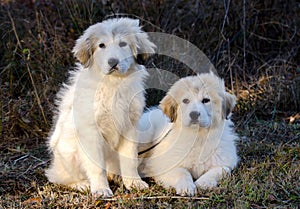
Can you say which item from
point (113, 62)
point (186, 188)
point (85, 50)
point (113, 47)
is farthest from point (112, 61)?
point (186, 188)

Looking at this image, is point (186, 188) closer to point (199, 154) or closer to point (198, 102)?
point (199, 154)

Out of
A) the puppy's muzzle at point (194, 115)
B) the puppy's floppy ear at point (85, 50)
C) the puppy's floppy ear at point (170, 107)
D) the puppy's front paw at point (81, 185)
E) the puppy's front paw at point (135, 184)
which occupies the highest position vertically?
the puppy's floppy ear at point (85, 50)

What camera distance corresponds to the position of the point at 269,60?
8133mm

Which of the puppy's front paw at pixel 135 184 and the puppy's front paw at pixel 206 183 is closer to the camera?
the puppy's front paw at pixel 206 183

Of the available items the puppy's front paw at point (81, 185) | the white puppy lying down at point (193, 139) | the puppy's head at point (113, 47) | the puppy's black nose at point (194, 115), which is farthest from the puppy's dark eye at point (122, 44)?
the puppy's front paw at point (81, 185)

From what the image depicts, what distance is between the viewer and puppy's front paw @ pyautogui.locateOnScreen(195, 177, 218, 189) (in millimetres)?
4406

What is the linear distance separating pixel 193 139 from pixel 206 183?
0.48 m

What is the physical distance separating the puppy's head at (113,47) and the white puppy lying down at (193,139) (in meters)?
0.54

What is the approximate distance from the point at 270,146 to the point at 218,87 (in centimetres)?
139

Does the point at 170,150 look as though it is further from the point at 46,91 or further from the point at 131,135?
the point at 46,91

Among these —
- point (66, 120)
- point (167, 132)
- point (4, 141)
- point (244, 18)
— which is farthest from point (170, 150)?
point (244, 18)

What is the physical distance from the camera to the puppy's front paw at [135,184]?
4586mm

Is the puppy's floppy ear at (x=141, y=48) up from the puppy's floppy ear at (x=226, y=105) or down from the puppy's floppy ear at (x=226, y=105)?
up

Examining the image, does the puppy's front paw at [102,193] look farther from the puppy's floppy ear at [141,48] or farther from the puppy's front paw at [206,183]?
the puppy's floppy ear at [141,48]
